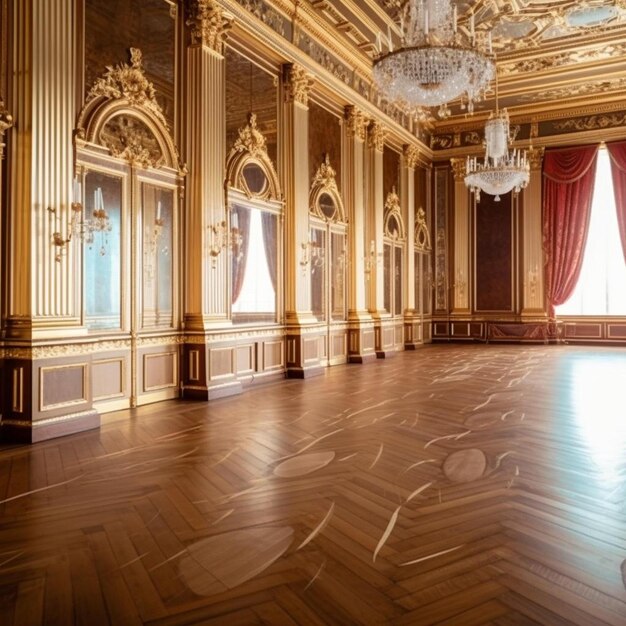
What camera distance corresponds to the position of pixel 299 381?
737cm

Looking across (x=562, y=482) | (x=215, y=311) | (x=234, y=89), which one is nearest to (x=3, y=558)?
(x=562, y=482)

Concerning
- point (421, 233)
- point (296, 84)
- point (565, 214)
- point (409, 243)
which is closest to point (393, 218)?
point (409, 243)

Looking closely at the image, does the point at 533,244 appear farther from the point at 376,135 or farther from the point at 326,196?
the point at 326,196

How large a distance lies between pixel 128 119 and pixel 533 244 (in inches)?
394

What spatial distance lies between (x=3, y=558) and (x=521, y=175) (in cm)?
897

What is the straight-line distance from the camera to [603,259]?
12.4m

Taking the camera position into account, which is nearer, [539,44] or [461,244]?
[539,44]

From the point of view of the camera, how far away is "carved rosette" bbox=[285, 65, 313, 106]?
25.3ft

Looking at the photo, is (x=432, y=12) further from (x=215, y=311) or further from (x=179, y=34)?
(x=215, y=311)

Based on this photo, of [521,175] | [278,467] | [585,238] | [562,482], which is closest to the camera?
[562,482]

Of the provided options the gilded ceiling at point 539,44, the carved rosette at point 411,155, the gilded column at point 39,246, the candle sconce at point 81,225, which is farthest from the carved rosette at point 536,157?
the gilded column at point 39,246

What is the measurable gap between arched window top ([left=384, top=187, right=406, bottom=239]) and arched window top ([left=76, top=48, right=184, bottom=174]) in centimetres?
597

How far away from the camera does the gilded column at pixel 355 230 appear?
374 inches

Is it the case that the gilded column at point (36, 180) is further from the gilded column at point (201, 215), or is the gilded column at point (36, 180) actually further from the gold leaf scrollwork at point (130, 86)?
the gilded column at point (201, 215)
